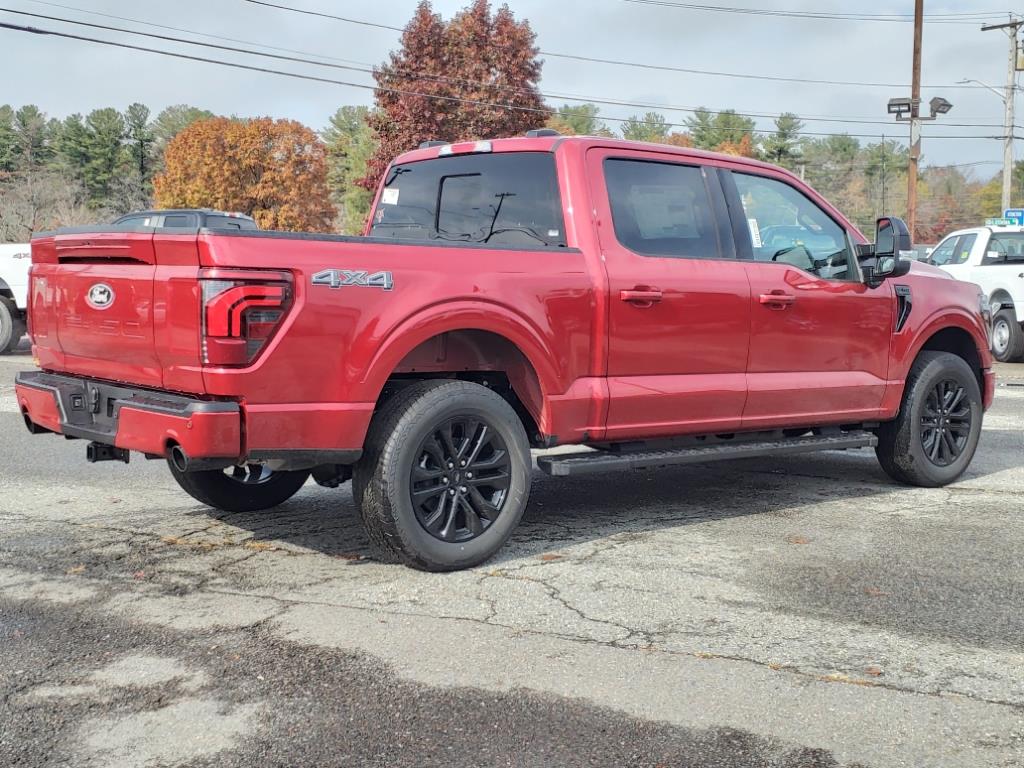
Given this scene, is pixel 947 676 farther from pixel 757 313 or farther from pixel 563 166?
pixel 563 166

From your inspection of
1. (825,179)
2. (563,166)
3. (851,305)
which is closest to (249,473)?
(563,166)

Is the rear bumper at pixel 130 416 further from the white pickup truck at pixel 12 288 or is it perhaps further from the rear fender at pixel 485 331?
the white pickup truck at pixel 12 288

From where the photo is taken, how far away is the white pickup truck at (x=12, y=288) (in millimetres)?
17719

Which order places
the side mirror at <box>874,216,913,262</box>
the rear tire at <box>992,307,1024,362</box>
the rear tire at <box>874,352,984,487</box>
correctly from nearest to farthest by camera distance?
the side mirror at <box>874,216,913,262</box>, the rear tire at <box>874,352,984,487</box>, the rear tire at <box>992,307,1024,362</box>

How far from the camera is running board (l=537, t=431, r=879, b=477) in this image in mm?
5457

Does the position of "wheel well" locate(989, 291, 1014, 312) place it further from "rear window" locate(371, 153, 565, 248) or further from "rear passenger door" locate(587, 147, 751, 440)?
"rear window" locate(371, 153, 565, 248)

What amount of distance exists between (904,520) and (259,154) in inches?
2667

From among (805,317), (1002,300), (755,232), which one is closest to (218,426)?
(755,232)

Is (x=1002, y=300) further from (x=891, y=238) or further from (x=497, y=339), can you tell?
(x=497, y=339)

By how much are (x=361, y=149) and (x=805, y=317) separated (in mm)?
87733

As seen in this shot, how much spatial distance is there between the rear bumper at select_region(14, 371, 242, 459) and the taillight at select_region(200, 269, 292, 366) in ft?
0.71

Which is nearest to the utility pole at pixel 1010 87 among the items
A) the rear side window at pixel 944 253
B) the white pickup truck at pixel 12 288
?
the rear side window at pixel 944 253

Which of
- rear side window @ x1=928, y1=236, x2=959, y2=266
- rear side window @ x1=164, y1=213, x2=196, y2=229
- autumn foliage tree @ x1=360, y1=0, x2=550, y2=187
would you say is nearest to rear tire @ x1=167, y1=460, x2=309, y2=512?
rear side window @ x1=164, y1=213, x2=196, y2=229

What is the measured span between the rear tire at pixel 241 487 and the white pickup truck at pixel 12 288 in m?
13.0
